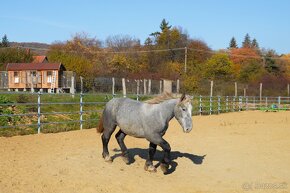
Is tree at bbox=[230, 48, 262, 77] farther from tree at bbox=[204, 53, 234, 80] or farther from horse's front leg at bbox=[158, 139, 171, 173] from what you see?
horse's front leg at bbox=[158, 139, 171, 173]

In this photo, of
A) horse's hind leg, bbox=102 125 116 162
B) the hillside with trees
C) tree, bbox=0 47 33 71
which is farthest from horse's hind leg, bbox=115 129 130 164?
tree, bbox=0 47 33 71

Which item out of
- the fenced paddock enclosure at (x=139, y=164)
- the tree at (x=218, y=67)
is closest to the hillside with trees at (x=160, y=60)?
the tree at (x=218, y=67)

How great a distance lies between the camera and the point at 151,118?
730 cm

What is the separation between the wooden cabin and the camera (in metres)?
34.9

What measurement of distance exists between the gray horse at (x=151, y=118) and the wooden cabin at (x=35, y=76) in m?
27.9

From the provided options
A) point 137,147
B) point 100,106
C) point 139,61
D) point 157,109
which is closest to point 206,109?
point 100,106

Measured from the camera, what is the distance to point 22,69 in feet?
117

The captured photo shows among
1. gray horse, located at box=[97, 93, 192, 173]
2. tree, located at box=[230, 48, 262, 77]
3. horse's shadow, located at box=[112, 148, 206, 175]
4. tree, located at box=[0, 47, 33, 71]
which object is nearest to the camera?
gray horse, located at box=[97, 93, 192, 173]

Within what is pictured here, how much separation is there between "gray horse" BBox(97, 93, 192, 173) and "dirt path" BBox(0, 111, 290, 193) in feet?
1.63

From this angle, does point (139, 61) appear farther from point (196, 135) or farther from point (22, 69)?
point (196, 135)

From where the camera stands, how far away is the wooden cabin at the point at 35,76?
115ft

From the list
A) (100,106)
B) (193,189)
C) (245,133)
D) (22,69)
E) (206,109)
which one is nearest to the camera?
(193,189)

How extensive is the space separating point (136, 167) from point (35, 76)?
30119mm

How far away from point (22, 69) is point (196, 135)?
2674cm
